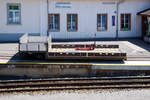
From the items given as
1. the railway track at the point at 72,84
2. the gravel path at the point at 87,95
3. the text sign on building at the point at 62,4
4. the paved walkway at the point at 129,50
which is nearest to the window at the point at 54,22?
the text sign on building at the point at 62,4

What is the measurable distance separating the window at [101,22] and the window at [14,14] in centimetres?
719

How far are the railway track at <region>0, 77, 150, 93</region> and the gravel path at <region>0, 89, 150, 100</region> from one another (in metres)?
0.43

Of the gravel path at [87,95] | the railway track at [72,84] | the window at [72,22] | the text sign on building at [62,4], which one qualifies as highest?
the text sign on building at [62,4]

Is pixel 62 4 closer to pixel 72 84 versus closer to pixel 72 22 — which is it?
pixel 72 22

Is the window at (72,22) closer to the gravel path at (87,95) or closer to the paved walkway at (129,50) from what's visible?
the paved walkway at (129,50)

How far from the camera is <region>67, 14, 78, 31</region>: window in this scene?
26.1m

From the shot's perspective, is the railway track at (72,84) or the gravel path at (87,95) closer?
the gravel path at (87,95)

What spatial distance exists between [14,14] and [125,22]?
10190 millimetres

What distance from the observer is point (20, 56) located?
62.1 ft

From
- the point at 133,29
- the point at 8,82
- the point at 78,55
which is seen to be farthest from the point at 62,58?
the point at 133,29

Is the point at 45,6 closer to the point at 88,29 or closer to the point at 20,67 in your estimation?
the point at 88,29

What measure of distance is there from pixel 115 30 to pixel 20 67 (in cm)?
1236

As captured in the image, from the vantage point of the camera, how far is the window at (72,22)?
26.1 metres

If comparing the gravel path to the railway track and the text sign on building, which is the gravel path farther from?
the text sign on building
